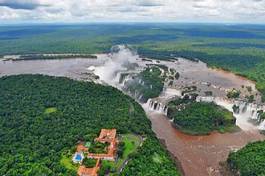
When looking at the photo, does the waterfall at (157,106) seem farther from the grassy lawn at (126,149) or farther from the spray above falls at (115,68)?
the grassy lawn at (126,149)

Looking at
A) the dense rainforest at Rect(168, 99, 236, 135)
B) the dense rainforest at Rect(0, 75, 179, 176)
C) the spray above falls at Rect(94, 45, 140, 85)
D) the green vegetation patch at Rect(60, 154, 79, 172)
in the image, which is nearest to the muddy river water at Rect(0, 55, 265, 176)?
the dense rainforest at Rect(168, 99, 236, 135)

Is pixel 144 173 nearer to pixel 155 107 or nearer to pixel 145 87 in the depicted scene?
pixel 155 107

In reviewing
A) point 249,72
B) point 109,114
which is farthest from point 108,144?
point 249,72

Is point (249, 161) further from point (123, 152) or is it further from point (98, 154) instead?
point (98, 154)

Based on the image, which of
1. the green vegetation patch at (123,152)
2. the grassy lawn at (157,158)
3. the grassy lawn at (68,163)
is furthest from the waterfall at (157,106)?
the grassy lawn at (68,163)

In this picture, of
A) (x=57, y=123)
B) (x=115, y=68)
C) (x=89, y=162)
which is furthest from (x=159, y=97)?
(x=89, y=162)

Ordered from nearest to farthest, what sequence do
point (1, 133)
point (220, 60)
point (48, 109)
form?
point (1, 133), point (48, 109), point (220, 60)
